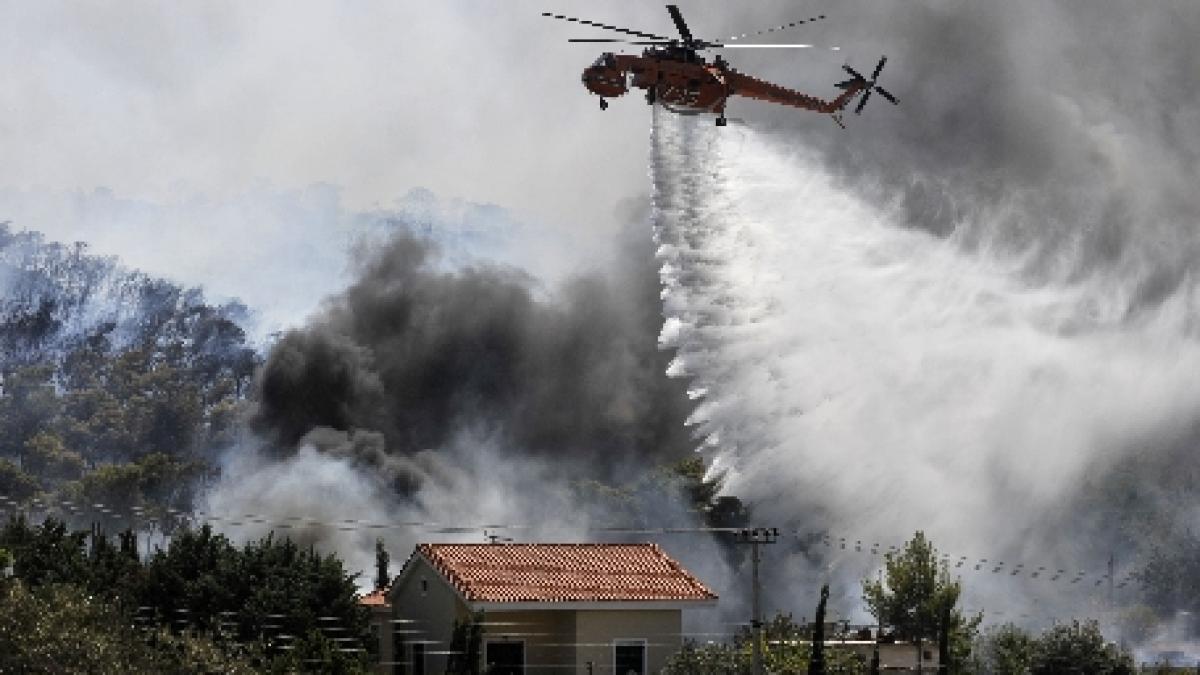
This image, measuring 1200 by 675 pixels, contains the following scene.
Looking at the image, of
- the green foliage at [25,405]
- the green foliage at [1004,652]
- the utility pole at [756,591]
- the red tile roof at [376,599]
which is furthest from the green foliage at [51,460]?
the utility pole at [756,591]

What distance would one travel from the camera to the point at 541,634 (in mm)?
65000

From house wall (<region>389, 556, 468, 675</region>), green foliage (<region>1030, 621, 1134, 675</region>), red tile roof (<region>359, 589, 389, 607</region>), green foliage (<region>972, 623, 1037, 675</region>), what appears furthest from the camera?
green foliage (<region>972, 623, 1037, 675</region>)

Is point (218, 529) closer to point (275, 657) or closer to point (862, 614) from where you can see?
point (862, 614)

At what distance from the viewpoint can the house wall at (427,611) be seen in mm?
65812

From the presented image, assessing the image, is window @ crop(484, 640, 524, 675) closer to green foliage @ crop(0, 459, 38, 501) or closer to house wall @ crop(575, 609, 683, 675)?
house wall @ crop(575, 609, 683, 675)

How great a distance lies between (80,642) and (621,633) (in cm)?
1718

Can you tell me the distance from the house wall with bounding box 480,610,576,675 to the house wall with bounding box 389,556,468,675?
100cm

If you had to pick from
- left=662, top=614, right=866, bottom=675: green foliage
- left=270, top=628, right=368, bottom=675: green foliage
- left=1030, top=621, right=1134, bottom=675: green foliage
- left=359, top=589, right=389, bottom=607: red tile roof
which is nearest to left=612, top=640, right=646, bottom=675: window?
left=662, top=614, right=866, bottom=675: green foliage

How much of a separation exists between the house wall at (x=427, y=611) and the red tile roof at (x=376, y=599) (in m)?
0.78

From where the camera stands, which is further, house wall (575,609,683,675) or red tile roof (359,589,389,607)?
red tile roof (359,589,389,607)

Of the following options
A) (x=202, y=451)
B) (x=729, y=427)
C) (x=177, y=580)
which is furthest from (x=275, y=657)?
(x=202, y=451)

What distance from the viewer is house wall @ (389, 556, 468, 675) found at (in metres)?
65.8

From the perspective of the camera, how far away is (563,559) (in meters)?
68.6

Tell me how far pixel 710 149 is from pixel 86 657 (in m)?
46.3
